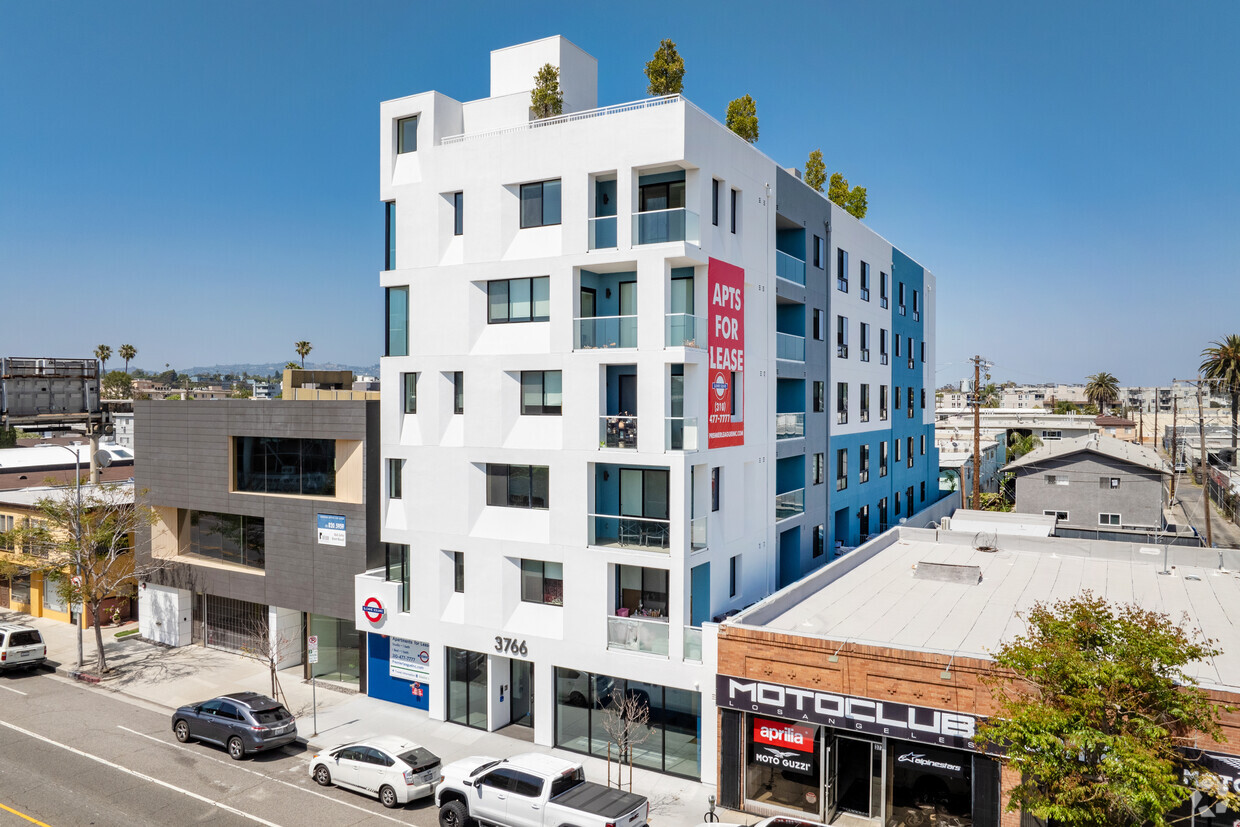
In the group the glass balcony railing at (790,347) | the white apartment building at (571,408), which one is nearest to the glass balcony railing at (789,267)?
the white apartment building at (571,408)

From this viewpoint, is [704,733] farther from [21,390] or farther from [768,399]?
[21,390]

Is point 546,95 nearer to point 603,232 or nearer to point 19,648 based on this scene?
point 603,232

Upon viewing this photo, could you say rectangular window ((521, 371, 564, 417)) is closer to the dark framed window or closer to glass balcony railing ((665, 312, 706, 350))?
glass balcony railing ((665, 312, 706, 350))

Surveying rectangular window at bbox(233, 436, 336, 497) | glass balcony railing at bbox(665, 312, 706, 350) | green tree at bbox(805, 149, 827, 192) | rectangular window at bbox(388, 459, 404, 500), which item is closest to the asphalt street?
rectangular window at bbox(388, 459, 404, 500)

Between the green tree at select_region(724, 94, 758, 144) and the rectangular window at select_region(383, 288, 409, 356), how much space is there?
13469mm

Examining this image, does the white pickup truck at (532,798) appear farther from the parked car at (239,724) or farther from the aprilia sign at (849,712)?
the parked car at (239,724)

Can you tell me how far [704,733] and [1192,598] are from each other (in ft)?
51.3

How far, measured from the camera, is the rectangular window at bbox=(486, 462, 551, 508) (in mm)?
23953

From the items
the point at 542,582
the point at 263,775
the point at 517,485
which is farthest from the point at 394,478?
the point at 263,775

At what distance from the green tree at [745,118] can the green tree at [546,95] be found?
7379mm

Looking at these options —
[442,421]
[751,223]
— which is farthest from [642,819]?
[751,223]

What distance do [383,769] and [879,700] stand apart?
474 inches

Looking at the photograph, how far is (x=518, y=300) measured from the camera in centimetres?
2436

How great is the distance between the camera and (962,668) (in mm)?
17250
